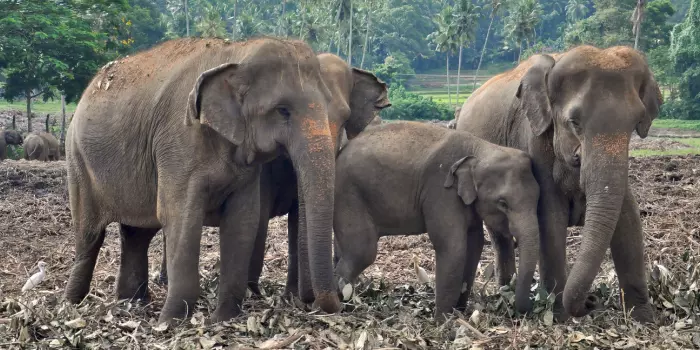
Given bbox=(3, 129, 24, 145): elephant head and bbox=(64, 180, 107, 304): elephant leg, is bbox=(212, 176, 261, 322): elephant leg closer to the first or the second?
bbox=(64, 180, 107, 304): elephant leg

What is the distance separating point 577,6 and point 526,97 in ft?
224

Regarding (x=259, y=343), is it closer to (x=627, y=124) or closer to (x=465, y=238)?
(x=465, y=238)

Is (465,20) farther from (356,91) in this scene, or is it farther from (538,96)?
(538,96)

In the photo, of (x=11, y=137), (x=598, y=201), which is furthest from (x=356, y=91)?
(x=11, y=137)

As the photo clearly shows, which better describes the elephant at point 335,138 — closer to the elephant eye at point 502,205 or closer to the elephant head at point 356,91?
the elephant head at point 356,91

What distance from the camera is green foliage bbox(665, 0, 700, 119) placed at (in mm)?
37438

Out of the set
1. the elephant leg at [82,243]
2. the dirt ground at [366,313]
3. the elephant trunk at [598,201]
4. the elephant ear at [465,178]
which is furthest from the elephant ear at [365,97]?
the elephant leg at [82,243]

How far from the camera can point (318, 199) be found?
19.6 feet

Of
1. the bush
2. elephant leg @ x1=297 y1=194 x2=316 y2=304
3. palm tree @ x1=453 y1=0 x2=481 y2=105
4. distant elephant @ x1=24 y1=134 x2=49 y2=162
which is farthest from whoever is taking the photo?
palm tree @ x1=453 y1=0 x2=481 y2=105

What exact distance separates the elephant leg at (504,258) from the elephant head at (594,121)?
1.54 meters

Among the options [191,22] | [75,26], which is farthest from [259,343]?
[191,22]

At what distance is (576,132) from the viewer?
6324 millimetres

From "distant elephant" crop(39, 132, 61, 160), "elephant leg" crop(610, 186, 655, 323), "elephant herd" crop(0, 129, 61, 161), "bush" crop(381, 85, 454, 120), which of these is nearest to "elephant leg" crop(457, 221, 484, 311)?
"elephant leg" crop(610, 186, 655, 323)

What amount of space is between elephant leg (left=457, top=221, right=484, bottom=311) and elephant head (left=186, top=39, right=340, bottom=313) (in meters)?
1.33
